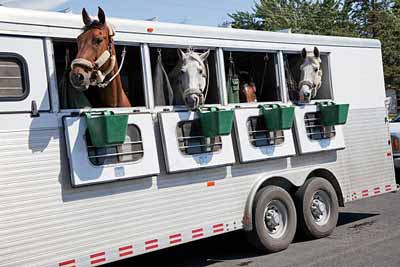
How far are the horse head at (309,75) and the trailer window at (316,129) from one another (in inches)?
10.1

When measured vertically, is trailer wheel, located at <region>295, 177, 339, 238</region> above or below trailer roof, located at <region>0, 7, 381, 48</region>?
below

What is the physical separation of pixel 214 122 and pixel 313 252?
2.34m

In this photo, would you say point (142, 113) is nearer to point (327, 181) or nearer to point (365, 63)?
point (327, 181)

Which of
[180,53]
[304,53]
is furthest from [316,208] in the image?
[180,53]

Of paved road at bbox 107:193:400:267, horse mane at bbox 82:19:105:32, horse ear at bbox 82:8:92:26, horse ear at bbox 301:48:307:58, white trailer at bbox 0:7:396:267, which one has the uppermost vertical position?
horse ear at bbox 82:8:92:26

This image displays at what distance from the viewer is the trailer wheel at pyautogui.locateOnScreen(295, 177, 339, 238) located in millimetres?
8570

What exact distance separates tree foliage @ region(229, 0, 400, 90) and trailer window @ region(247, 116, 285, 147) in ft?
82.8

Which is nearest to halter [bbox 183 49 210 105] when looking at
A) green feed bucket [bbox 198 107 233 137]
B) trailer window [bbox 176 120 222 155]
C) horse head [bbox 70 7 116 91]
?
green feed bucket [bbox 198 107 233 137]

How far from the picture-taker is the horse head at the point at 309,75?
28.5 feet

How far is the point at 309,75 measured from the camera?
8.73 m

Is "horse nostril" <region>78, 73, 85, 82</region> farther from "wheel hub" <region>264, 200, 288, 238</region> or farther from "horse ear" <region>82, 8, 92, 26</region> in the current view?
"wheel hub" <region>264, 200, 288, 238</region>

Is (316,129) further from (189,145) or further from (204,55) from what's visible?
(189,145)

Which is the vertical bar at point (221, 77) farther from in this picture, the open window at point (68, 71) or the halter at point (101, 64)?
→ the halter at point (101, 64)

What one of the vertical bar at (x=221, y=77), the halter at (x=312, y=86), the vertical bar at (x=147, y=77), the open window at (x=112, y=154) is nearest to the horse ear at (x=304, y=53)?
the halter at (x=312, y=86)
